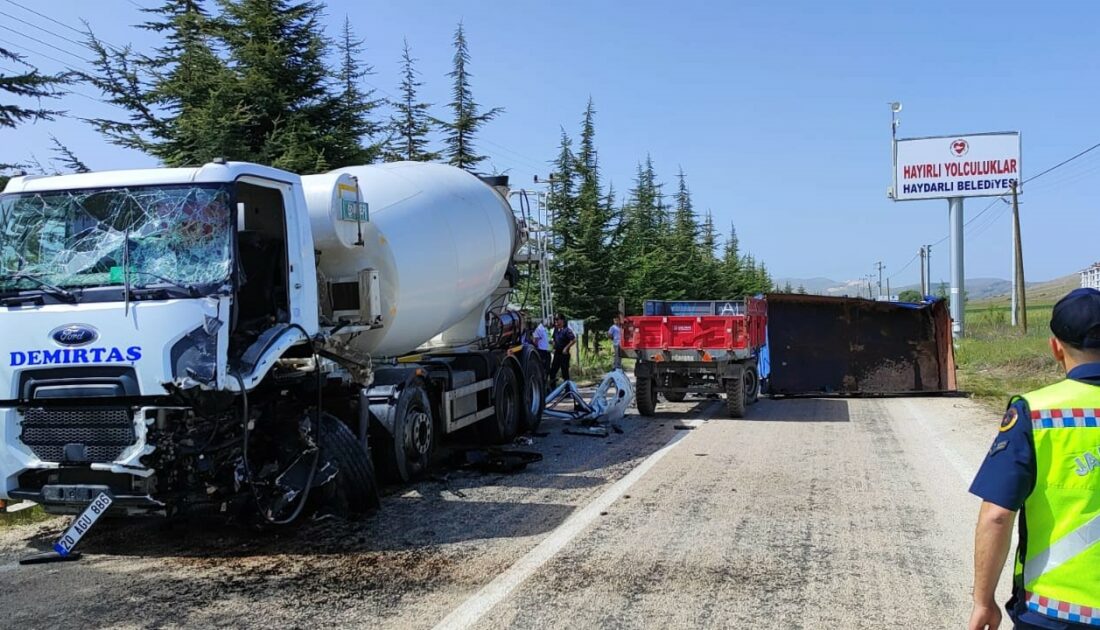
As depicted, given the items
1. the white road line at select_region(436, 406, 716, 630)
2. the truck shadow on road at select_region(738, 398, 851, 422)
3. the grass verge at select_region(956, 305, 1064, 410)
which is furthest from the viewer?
the grass verge at select_region(956, 305, 1064, 410)

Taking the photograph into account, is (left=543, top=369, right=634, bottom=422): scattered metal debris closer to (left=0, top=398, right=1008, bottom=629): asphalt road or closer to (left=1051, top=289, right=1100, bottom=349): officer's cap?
(left=0, top=398, right=1008, bottom=629): asphalt road

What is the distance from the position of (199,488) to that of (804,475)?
604 centimetres

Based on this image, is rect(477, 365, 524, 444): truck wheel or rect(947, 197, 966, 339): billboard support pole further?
rect(947, 197, 966, 339): billboard support pole

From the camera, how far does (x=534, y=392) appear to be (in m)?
13.1

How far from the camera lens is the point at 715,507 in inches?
290

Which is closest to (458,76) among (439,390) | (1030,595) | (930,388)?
(930,388)

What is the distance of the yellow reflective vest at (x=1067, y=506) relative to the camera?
232cm

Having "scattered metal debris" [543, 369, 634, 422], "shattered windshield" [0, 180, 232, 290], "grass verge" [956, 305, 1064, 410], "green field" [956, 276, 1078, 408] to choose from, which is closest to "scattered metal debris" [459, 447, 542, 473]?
"scattered metal debris" [543, 369, 634, 422]

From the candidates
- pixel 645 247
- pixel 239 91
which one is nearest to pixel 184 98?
pixel 239 91

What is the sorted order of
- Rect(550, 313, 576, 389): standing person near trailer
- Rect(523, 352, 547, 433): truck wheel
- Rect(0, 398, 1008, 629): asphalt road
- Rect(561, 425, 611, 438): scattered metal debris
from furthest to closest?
1. Rect(550, 313, 576, 389): standing person near trailer
2. Rect(523, 352, 547, 433): truck wheel
3. Rect(561, 425, 611, 438): scattered metal debris
4. Rect(0, 398, 1008, 629): asphalt road

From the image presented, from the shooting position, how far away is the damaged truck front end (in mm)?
5758

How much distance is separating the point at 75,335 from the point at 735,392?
10.4m

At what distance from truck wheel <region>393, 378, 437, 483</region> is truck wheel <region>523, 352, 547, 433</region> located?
10.6ft

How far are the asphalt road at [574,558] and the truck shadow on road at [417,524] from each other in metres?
0.03
